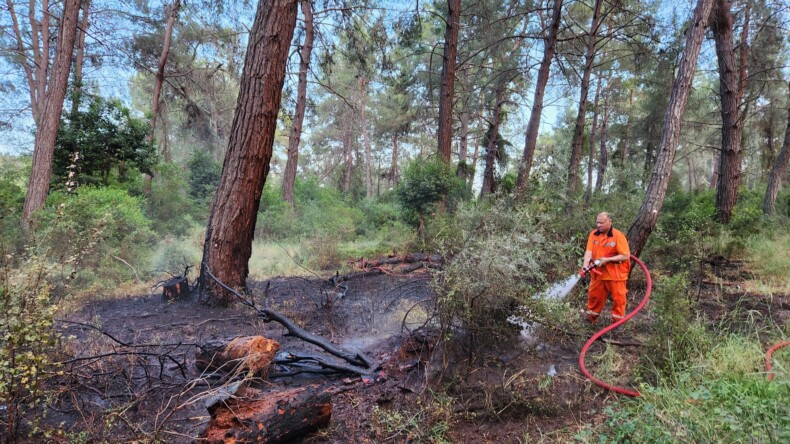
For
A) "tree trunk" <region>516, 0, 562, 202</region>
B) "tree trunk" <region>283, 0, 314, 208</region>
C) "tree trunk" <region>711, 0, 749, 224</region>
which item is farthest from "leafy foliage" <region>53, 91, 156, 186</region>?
"tree trunk" <region>711, 0, 749, 224</region>

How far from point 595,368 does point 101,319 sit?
19.2 feet

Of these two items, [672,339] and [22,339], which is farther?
[672,339]

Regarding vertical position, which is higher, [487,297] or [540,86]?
[540,86]

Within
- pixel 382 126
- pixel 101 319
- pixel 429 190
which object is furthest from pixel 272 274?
pixel 382 126

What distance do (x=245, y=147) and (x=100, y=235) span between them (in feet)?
11.4

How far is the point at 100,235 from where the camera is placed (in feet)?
21.8

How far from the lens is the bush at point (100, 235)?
20.9ft

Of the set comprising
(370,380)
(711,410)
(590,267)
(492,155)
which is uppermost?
(492,155)

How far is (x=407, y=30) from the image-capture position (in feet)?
34.3

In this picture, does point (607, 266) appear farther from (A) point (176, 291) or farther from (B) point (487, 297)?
(A) point (176, 291)

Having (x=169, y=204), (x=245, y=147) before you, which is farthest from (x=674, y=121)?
(x=169, y=204)

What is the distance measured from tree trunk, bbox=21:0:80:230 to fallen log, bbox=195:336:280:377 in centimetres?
737

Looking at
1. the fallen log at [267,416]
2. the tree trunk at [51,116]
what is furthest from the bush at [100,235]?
the fallen log at [267,416]

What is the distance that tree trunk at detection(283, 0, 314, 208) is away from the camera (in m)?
12.9
